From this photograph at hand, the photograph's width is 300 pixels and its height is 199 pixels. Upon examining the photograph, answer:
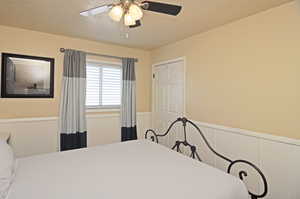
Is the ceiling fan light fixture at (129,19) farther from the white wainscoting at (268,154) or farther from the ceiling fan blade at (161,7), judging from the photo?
the white wainscoting at (268,154)

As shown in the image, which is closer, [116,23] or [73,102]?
[116,23]

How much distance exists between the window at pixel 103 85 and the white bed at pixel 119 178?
1.57 m

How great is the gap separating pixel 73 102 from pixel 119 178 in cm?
202

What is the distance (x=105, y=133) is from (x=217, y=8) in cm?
280

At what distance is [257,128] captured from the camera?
82.0 inches

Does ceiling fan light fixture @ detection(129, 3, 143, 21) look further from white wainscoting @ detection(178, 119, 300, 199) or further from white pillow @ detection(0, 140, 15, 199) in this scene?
white wainscoting @ detection(178, 119, 300, 199)

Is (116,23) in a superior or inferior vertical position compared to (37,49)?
superior

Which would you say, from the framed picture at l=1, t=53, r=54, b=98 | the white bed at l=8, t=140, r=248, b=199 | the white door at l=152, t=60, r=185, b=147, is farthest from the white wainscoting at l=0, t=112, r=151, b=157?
the white bed at l=8, t=140, r=248, b=199

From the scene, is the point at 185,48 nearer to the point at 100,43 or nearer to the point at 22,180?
the point at 100,43

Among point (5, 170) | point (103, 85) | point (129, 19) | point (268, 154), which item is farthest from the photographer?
point (103, 85)

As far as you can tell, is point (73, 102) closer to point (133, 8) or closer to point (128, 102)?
point (128, 102)

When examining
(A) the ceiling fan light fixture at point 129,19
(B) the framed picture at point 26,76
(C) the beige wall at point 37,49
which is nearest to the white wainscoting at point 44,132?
(C) the beige wall at point 37,49

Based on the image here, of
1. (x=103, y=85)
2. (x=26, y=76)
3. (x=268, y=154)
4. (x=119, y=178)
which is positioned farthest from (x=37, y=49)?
(x=268, y=154)

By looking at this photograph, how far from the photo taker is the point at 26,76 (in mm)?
2762
